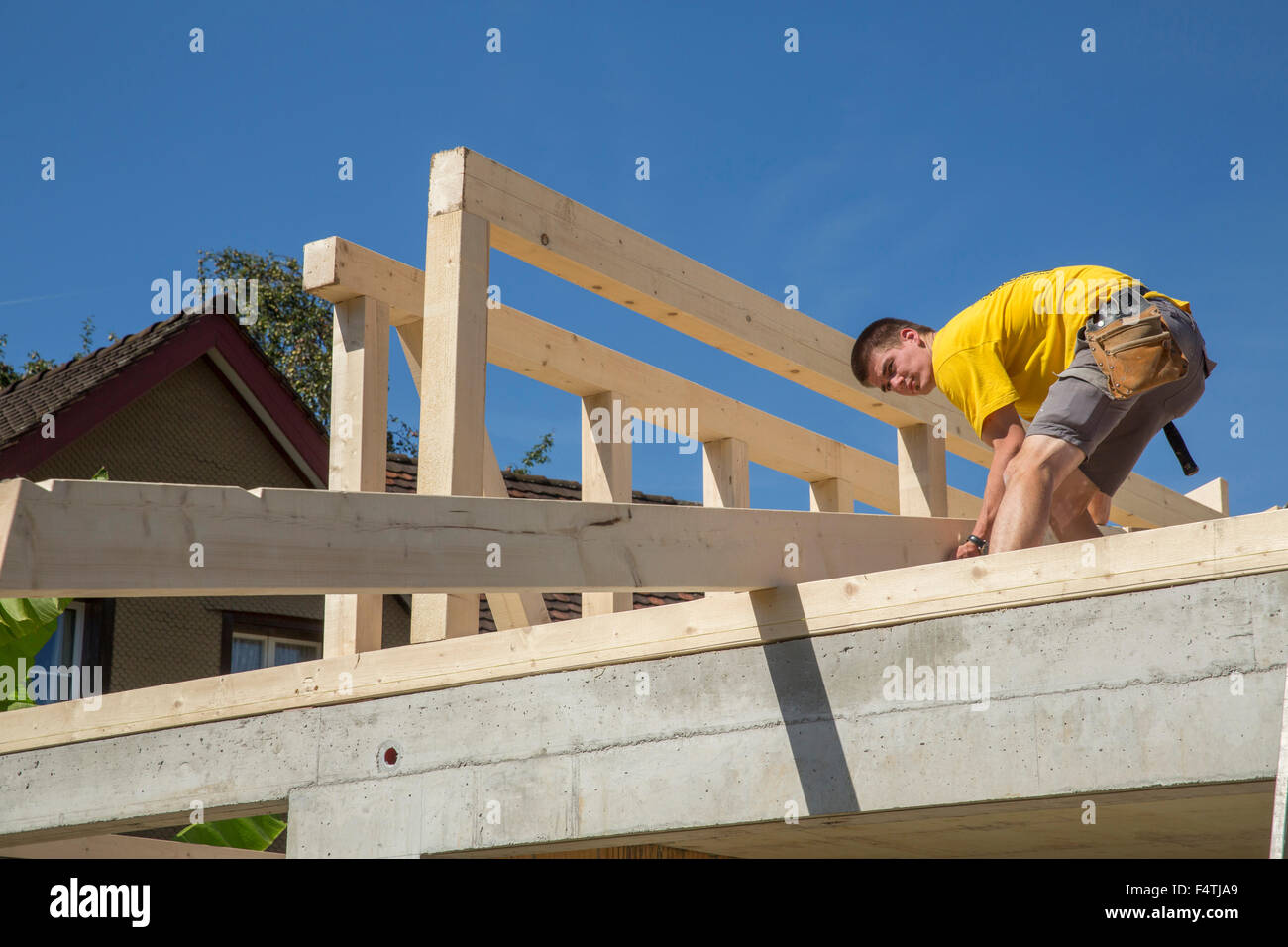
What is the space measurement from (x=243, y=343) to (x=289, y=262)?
11.5 metres

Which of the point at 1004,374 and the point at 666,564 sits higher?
the point at 1004,374

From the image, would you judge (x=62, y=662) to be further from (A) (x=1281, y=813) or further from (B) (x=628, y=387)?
(A) (x=1281, y=813)

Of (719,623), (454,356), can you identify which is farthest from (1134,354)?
(454,356)

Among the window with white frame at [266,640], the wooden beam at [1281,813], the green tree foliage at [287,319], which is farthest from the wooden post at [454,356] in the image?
the green tree foliage at [287,319]

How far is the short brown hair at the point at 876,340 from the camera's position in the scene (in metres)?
4.77

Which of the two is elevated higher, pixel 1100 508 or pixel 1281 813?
pixel 1100 508

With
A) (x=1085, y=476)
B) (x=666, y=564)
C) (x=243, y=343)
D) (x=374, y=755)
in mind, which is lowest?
(x=374, y=755)

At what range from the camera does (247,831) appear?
291 inches

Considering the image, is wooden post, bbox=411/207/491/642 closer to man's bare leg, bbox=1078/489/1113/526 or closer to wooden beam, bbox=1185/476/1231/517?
man's bare leg, bbox=1078/489/1113/526

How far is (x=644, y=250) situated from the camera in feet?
16.2

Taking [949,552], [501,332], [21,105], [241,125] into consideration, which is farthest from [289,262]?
[949,552]

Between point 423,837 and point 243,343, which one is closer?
point 423,837

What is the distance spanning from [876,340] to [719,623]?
1455mm
